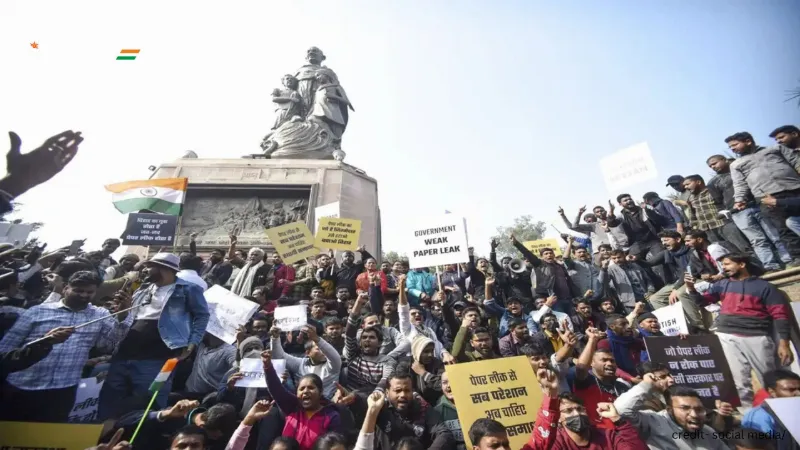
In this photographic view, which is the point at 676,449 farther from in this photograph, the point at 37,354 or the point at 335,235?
the point at 335,235

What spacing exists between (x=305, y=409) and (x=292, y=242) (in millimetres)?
5311

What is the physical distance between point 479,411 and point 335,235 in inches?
236

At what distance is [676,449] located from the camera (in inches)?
137

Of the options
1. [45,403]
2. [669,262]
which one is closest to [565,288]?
[669,262]

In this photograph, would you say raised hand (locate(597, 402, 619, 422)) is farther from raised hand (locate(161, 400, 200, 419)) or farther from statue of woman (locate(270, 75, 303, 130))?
statue of woman (locate(270, 75, 303, 130))

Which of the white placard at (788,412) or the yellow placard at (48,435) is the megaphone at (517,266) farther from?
the yellow placard at (48,435)

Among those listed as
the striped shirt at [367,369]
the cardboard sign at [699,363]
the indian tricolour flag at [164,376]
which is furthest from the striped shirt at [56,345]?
the cardboard sign at [699,363]

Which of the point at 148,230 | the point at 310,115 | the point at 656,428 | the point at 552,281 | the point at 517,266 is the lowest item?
the point at 656,428

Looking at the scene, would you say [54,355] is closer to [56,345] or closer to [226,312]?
[56,345]

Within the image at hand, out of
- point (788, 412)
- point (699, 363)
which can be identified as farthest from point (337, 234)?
point (788, 412)

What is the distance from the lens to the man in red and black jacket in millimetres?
4328

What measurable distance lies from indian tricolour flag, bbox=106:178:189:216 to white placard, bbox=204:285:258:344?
14.6ft

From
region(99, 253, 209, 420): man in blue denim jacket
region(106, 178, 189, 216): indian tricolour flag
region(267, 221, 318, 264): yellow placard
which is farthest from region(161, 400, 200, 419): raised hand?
region(106, 178, 189, 216): indian tricolour flag

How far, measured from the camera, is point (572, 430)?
3420mm
